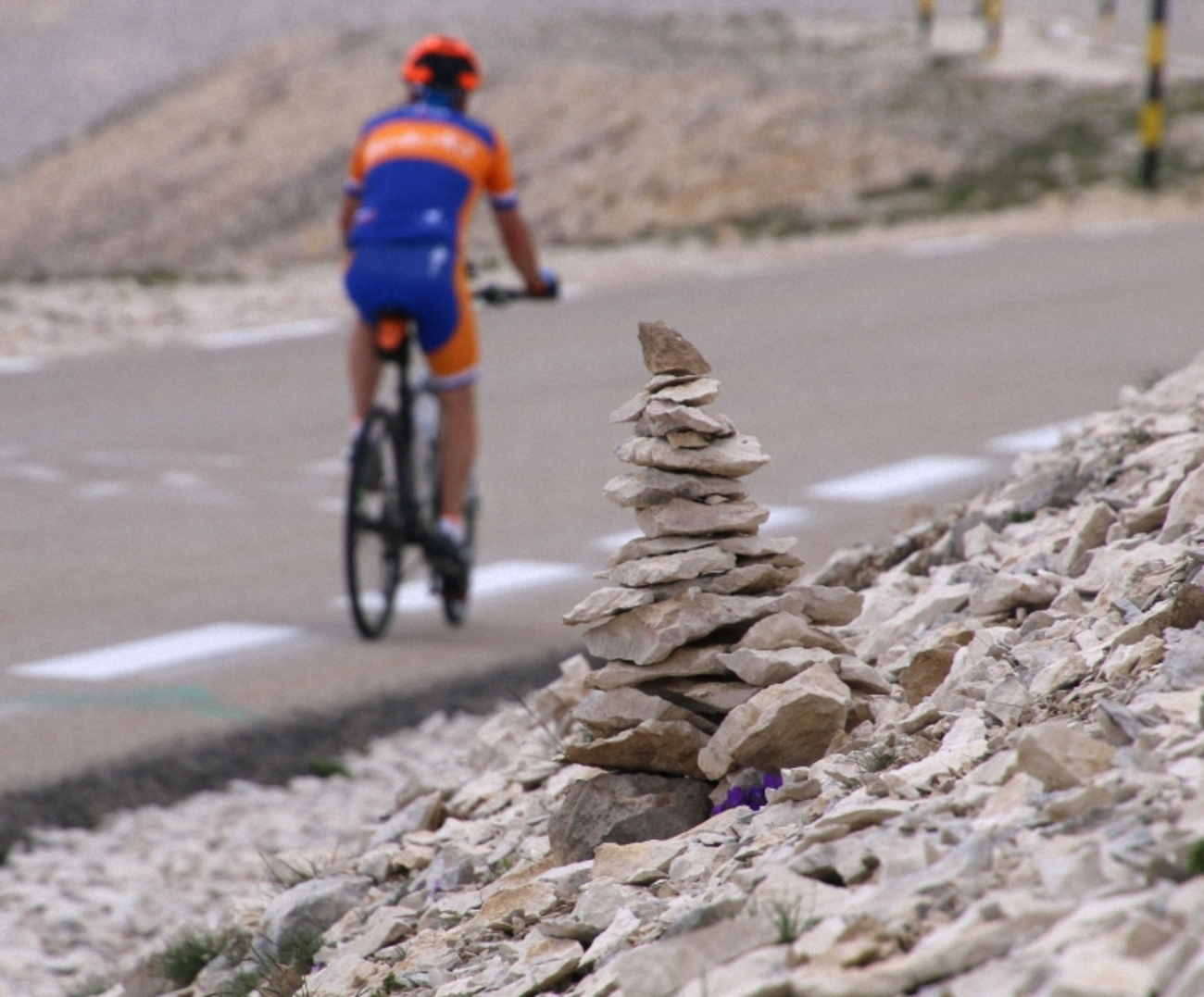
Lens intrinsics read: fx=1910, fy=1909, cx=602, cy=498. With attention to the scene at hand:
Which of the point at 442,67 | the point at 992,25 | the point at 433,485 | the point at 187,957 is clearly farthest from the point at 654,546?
the point at 992,25

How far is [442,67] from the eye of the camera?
23.2 ft

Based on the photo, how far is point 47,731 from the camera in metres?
6.06

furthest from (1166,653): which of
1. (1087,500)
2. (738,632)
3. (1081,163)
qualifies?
(1081,163)

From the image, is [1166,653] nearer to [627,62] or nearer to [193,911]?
[193,911]

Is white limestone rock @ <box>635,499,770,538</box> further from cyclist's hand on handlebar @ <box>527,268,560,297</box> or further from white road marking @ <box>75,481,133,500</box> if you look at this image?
white road marking @ <box>75,481,133,500</box>

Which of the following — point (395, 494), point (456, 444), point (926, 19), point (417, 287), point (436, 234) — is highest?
point (926, 19)

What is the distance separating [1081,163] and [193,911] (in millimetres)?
19980

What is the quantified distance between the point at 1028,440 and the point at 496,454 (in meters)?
2.81

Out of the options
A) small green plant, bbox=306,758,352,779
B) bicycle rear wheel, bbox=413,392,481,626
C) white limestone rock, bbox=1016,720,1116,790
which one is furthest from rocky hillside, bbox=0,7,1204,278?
white limestone rock, bbox=1016,720,1116,790

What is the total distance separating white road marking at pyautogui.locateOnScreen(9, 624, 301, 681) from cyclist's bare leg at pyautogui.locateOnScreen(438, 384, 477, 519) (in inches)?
29.9

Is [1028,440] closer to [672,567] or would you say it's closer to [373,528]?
[373,528]

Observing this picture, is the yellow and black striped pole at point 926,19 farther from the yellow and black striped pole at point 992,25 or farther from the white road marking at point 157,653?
the white road marking at point 157,653

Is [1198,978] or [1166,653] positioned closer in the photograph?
[1198,978]

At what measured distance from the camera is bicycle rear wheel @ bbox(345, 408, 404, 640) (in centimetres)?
698
